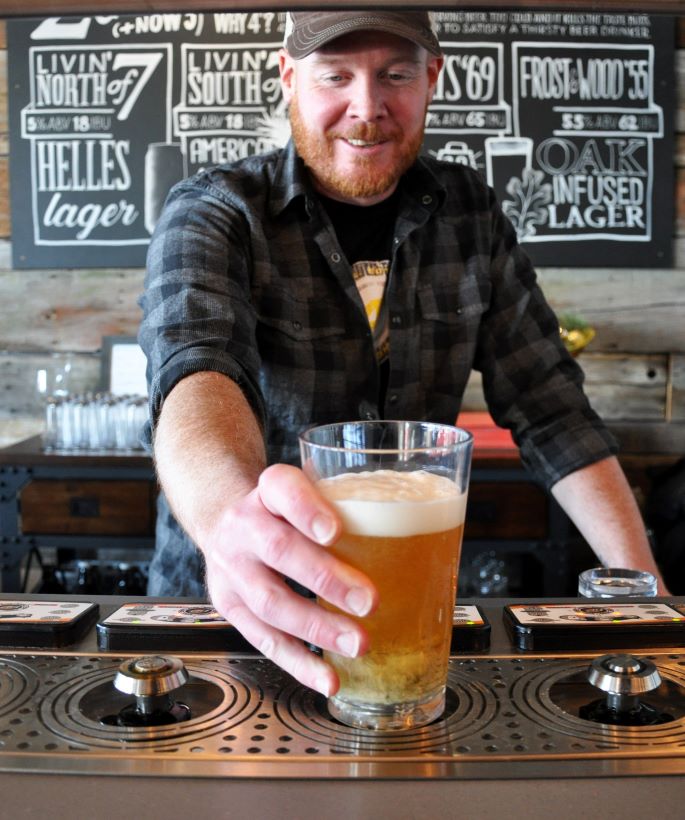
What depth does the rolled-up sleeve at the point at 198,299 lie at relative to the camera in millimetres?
1144

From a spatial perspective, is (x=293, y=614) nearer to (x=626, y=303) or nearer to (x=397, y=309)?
(x=397, y=309)

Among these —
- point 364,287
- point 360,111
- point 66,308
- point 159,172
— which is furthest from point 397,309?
point 66,308

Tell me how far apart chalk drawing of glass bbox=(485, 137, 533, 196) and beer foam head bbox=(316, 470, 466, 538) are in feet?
9.36

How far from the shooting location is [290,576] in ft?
2.08

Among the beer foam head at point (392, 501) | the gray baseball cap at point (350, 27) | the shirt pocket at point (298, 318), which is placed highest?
the gray baseball cap at point (350, 27)

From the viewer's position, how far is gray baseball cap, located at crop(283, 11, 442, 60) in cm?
144

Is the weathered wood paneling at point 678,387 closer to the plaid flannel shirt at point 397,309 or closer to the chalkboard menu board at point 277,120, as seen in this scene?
the chalkboard menu board at point 277,120

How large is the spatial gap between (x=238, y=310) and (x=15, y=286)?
2413 millimetres

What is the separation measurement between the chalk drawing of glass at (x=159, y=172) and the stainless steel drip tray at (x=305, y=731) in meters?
2.79

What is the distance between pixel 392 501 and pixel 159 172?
2.97 metres

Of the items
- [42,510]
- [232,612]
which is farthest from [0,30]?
[232,612]

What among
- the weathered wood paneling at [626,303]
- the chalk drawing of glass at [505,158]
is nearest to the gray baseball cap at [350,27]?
the chalk drawing of glass at [505,158]

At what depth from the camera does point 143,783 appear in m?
0.59

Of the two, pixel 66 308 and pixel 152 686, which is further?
pixel 66 308
